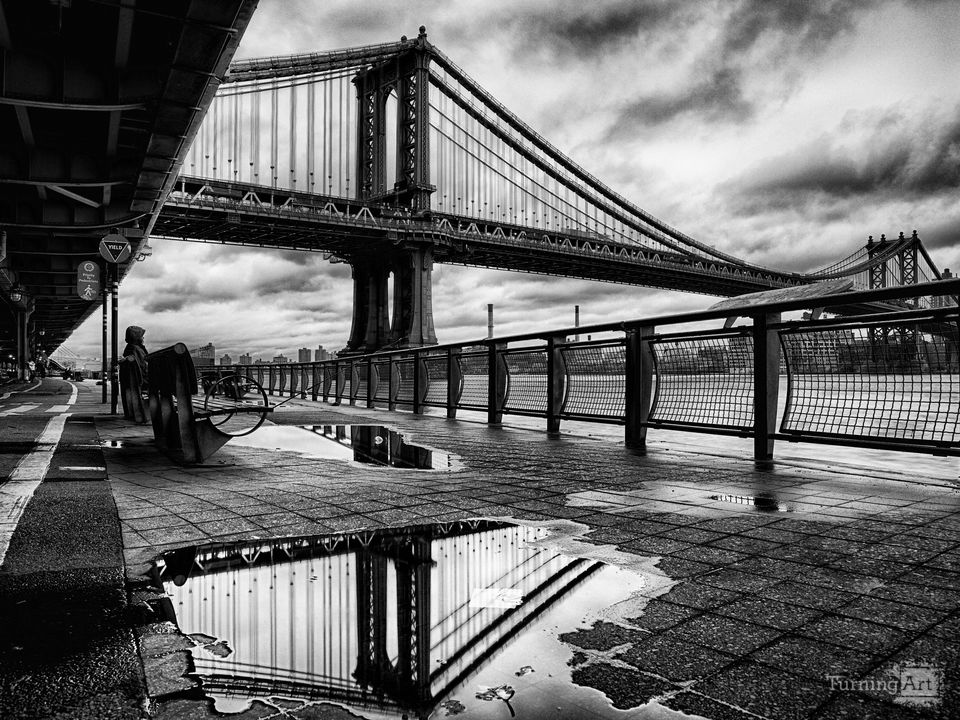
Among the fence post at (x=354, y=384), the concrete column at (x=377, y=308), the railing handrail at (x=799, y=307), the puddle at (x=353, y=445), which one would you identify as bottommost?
the puddle at (x=353, y=445)

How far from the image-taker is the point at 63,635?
5.93 ft

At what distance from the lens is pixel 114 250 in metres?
12.1

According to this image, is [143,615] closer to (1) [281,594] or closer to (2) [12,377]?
(1) [281,594]

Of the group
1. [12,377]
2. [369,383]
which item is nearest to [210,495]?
[369,383]

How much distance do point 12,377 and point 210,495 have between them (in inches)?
1610

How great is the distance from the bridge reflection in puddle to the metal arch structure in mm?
10726

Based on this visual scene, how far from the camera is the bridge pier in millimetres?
53562

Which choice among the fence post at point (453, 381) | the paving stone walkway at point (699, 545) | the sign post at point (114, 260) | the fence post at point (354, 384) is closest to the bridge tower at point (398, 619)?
the paving stone walkway at point (699, 545)

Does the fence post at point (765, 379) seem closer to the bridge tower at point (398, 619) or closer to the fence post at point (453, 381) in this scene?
the bridge tower at point (398, 619)

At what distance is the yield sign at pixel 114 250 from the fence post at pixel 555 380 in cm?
756

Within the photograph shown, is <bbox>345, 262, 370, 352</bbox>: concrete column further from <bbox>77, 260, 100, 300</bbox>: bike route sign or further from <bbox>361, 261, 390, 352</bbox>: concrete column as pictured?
<bbox>77, 260, 100, 300</bbox>: bike route sign

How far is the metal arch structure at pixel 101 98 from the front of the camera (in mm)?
11609

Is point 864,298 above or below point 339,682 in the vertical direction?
above

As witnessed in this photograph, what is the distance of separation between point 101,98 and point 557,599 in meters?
13.8
